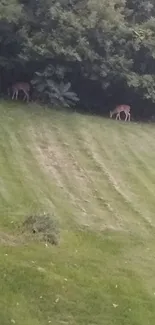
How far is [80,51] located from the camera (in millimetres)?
17328

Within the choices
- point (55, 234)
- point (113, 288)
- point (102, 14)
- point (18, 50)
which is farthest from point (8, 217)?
point (102, 14)

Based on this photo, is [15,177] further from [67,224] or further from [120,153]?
[120,153]

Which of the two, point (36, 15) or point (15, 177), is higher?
point (36, 15)

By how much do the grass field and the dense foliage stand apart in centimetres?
119

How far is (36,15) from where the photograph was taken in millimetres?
17672

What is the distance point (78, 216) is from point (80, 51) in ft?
23.9

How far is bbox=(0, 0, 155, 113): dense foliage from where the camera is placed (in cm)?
1712

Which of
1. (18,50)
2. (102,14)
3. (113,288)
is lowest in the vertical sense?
(113,288)

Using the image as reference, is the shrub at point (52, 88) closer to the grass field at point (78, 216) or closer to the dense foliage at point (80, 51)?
the dense foliage at point (80, 51)

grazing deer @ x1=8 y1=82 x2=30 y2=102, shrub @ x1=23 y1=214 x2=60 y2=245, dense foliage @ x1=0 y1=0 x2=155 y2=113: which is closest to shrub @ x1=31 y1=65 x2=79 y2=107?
dense foliage @ x1=0 y1=0 x2=155 y2=113

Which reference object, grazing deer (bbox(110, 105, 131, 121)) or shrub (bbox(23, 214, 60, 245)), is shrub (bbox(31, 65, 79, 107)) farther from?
shrub (bbox(23, 214, 60, 245))

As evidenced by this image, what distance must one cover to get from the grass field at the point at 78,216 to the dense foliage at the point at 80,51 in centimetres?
119

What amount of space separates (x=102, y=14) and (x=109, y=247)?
930 cm

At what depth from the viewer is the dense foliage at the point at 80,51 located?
56.2ft
